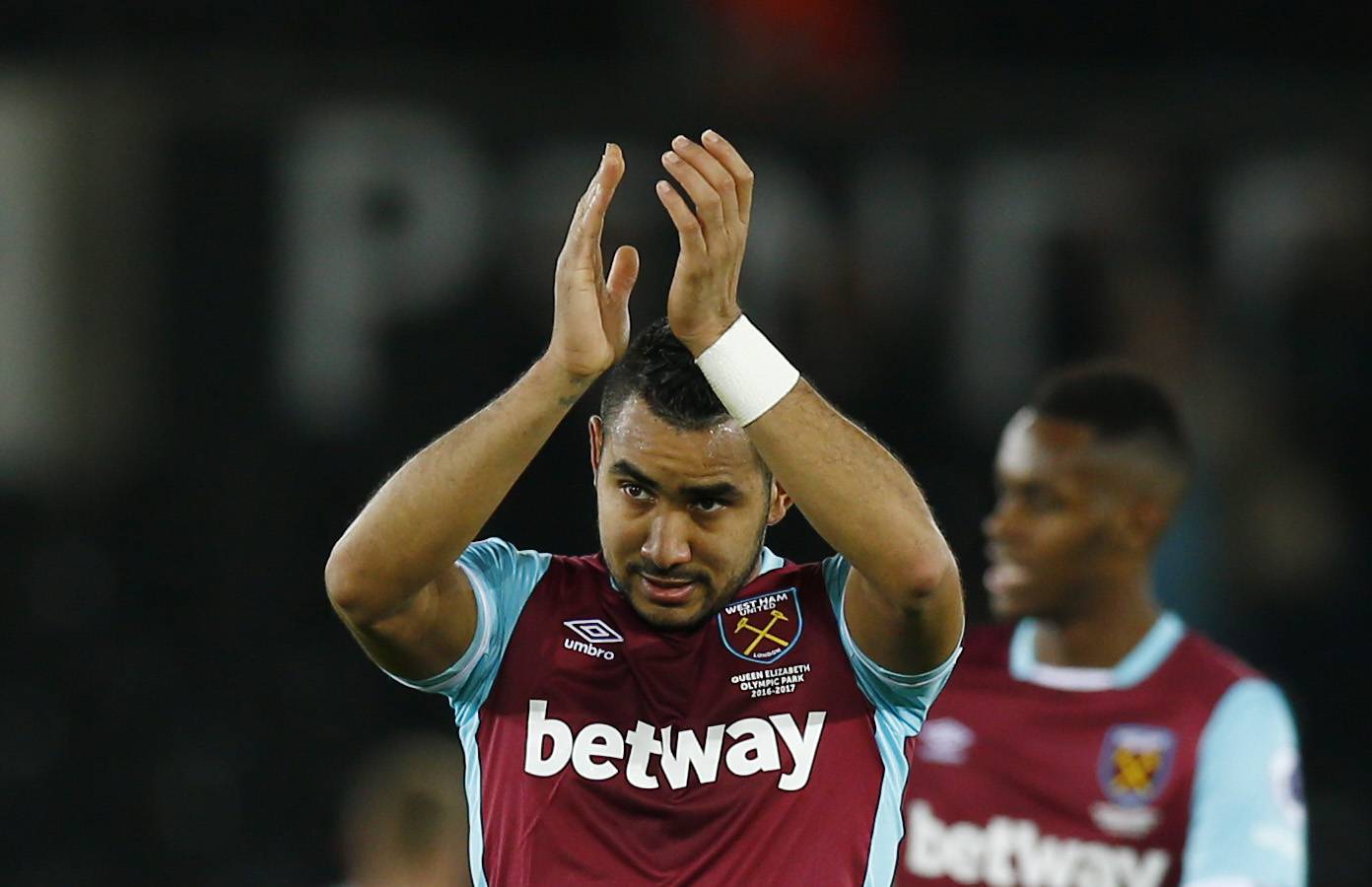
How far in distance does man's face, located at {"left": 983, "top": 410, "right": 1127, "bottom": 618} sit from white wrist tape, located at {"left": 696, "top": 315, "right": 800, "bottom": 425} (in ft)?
6.51

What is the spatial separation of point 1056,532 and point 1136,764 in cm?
54

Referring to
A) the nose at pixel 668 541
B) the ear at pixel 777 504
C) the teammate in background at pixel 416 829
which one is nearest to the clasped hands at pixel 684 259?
the nose at pixel 668 541

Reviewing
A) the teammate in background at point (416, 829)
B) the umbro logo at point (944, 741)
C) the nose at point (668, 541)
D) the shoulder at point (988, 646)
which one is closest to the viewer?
the nose at point (668, 541)

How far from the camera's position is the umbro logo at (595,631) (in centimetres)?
308

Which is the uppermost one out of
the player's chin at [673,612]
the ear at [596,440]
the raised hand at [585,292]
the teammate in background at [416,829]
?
the raised hand at [585,292]

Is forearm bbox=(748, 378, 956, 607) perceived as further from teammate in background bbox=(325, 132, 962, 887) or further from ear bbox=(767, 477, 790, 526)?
ear bbox=(767, 477, 790, 526)

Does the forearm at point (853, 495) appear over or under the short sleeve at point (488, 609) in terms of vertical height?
over

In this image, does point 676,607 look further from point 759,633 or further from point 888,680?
point 888,680

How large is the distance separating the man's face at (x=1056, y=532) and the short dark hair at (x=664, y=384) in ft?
5.80

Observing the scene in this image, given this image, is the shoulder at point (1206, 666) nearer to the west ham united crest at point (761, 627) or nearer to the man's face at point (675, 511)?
the west ham united crest at point (761, 627)

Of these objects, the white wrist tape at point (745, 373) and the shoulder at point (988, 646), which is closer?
the white wrist tape at point (745, 373)

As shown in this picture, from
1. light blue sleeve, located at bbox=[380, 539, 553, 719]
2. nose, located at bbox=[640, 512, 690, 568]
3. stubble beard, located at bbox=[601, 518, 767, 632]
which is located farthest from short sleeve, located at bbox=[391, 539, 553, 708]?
nose, located at bbox=[640, 512, 690, 568]

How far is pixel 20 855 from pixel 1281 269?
198 inches

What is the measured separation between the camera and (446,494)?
2.78m
